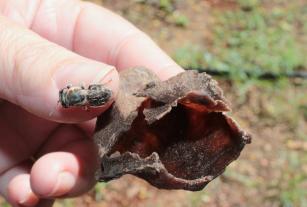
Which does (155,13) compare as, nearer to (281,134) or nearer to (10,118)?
(281,134)

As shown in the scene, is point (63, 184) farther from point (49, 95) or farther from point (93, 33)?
point (93, 33)

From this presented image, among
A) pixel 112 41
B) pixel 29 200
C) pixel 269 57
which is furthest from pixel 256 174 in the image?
pixel 29 200

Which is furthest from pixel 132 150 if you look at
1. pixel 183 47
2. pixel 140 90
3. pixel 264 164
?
pixel 183 47

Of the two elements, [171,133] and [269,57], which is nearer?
[171,133]

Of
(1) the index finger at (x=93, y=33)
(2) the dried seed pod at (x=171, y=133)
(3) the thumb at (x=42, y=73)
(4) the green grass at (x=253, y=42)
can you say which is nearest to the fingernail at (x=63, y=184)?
(3) the thumb at (x=42, y=73)

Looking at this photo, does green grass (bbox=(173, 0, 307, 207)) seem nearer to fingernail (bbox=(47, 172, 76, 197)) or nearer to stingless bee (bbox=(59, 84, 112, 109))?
fingernail (bbox=(47, 172, 76, 197))

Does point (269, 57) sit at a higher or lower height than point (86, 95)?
lower
